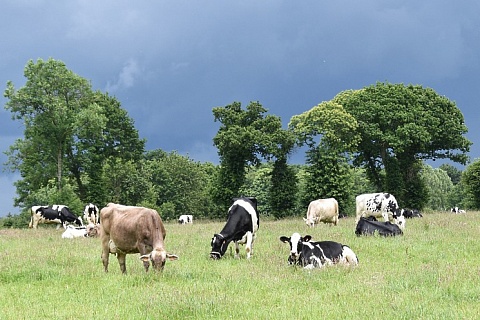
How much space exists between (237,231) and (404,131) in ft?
118

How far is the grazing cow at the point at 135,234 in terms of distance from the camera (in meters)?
11.2

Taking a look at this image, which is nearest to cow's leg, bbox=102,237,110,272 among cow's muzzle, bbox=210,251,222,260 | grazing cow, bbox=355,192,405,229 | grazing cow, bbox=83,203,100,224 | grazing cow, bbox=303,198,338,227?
cow's muzzle, bbox=210,251,222,260

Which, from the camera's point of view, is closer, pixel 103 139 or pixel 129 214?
pixel 129 214

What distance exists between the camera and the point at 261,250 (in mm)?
16719

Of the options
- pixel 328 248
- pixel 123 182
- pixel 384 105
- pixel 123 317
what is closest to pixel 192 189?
pixel 123 182

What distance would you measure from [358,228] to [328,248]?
7.14m

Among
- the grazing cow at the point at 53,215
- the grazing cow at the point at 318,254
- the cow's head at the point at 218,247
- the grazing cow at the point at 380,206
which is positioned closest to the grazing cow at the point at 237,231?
the cow's head at the point at 218,247

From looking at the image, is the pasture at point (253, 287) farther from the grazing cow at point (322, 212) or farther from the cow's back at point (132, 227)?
the grazing cow at point (322, 212)

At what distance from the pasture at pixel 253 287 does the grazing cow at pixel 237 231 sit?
0.41 meters

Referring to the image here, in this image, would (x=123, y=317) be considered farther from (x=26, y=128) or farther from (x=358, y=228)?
(x=26, y=128)

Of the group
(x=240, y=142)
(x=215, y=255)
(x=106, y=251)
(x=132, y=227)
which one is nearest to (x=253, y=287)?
(x=132, y=227)

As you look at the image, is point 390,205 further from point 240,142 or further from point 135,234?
point 240,142

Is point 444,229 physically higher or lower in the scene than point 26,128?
lower

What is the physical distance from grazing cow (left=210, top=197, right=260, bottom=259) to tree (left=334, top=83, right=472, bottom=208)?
115 ft
